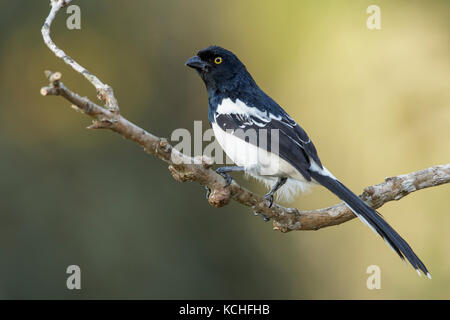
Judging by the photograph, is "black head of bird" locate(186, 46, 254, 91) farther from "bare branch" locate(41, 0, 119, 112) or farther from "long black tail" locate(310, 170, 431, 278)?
"bare branch" locate(41, 0, 119, 112)

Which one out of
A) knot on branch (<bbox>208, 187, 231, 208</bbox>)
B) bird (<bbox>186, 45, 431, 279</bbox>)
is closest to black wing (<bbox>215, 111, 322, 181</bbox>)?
bird (<bbox>186, 45, 431, 279</bbox>)

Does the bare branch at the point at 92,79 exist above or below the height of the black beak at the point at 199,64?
below

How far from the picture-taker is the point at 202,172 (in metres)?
3.57

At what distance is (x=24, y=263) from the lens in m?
7.51

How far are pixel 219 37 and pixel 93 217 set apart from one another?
341 cm

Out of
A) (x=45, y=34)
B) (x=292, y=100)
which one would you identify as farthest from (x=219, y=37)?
(x=45, y=34)

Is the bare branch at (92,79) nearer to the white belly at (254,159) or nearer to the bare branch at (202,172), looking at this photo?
the bare branch at (202,172)

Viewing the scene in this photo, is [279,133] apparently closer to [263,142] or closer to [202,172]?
[263,142]

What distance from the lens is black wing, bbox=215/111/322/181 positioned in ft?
14.3

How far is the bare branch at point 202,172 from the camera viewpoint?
3032mm

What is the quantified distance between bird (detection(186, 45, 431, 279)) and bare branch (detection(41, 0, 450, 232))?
0.18 metres

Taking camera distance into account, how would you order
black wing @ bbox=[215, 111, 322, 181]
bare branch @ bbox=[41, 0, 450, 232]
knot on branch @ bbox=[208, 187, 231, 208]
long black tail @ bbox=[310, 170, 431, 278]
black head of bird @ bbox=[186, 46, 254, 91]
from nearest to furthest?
bare branch @ bbox=[41, 0, 450, 232] < knot on branch @ bbox=[208, 187, 231, 208] < long black tail @ bbox=[310, 170, 431, 278] < black wing @ bbox=[215, 111, 322, 181] < black head of bird @ bbox=[186, 46, 254, 91]

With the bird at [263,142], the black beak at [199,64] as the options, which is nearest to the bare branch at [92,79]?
the bird at [263,142]

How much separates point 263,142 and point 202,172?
0.99m
